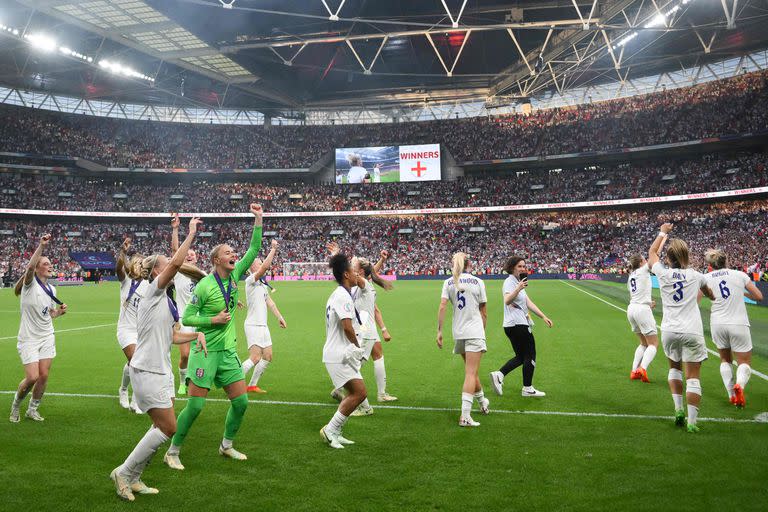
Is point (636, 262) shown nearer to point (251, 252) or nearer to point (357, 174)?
point (251, 252)

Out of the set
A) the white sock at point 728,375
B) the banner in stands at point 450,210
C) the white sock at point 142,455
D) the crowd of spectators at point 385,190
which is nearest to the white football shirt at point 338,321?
the white sock at point 142,455

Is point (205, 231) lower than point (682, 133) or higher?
lower

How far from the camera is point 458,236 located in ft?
217

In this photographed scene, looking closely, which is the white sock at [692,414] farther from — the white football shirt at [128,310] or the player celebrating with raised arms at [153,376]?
the white football shirt at [128,310]

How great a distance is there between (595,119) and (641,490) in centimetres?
6586

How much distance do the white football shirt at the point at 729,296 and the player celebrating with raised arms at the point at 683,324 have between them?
3.63 feet

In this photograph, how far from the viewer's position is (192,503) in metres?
4.84

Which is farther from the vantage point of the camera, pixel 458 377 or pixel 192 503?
pixel 458 377

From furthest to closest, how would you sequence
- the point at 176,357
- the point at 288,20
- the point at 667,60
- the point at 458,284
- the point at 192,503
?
the point at 667,60 → the point at 288,20 → the point at 176,357 → the point at 458,284 → the point at 192,503

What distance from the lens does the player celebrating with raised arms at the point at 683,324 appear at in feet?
22.1

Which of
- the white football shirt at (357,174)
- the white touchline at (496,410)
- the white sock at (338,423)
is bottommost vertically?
the white touchline at (496,410)

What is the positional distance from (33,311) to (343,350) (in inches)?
177

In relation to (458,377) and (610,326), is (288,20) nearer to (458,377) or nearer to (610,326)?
(610,326)

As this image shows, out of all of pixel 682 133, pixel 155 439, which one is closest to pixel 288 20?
pixel 155 439
